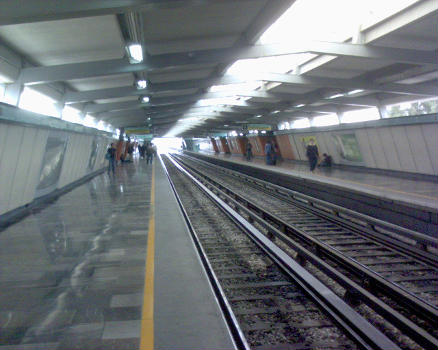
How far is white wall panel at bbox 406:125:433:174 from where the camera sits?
502 inches

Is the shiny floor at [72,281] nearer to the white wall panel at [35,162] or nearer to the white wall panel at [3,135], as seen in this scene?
the white wall panel at [35,162]

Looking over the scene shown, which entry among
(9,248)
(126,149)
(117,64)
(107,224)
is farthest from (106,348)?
(126,149)

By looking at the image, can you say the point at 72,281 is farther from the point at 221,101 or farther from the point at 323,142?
the point at 221,101

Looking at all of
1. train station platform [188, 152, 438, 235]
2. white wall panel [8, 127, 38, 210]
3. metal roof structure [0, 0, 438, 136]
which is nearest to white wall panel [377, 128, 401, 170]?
train station platform [188, 152, 438, 235]

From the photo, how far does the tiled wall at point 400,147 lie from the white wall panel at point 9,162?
37.6ft

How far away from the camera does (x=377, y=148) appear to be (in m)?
15.8

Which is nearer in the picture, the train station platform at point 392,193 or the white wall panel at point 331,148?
the train station platform at point 392,193

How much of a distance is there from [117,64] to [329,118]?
2490 centimetres

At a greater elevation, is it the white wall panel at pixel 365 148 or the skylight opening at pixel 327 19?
the skylight opening at pixel 327 19

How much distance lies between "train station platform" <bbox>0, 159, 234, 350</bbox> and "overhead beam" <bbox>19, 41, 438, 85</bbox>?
3986mm

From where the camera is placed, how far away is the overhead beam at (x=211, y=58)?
10078 mm

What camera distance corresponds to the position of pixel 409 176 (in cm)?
1432

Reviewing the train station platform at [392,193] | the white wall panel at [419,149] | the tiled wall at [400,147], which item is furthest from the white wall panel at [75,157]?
the white wall panel at [419,149]

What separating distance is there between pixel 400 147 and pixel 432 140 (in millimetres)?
1965
